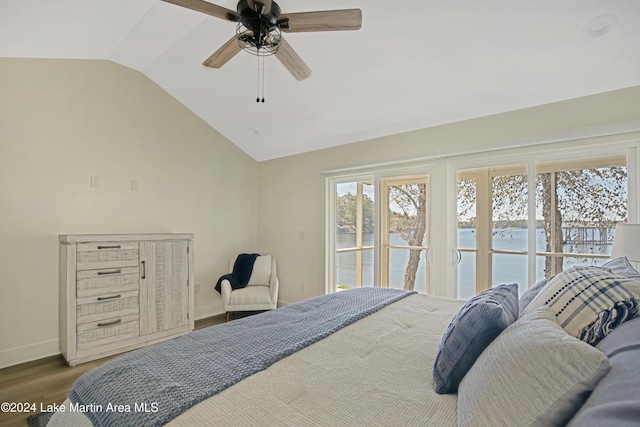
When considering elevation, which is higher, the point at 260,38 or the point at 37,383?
the point at 260,38

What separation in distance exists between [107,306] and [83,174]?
1350mm

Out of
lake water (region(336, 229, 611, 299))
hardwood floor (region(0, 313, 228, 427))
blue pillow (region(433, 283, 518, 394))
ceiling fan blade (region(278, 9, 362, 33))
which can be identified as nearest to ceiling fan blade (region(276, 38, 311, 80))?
ceiling fan blade (region(278, 9, 362, 33))

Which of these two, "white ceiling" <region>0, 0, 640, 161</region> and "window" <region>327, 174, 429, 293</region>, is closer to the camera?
"white ceiling" <region>0, 0, 640, 161</region>

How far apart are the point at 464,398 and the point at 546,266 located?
2.39m

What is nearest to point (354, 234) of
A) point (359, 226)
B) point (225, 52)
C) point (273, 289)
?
point (359, 226)

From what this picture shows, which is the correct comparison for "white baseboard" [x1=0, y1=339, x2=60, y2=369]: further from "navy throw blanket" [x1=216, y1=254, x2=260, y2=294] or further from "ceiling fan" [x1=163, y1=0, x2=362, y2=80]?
"ceiling fan" [x1=163, y1=0, x2=362, y2=80]

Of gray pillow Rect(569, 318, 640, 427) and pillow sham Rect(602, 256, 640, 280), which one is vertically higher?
pillow sham Rect(602, 256, 640, 280)

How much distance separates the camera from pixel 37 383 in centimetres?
243

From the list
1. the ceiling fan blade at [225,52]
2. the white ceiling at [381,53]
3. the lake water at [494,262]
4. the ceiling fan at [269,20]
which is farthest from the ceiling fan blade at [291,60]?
the lake water at [494,262]

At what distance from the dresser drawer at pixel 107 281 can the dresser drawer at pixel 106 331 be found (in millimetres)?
269

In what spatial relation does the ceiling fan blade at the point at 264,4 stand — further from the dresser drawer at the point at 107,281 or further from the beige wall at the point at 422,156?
the dresser drawer at the point at 107,281

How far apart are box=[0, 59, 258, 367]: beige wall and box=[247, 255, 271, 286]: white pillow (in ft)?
1.79

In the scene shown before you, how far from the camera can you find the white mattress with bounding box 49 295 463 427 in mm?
886

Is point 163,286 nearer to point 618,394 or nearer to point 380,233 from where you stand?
point 380,233
